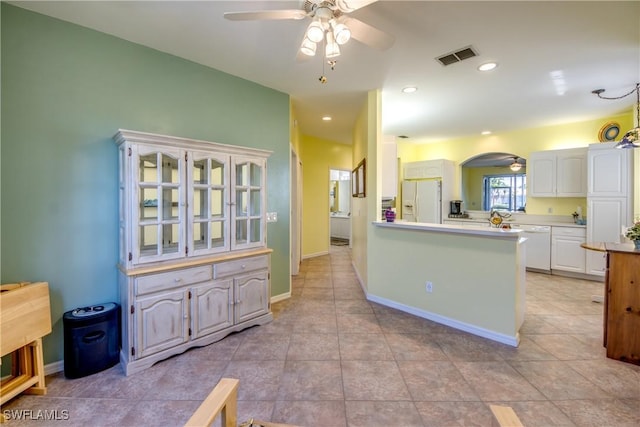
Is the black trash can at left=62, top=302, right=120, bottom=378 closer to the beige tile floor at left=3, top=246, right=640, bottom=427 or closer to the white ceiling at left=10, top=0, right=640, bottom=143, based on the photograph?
the beige tile floor at left=3, top=246, right=640, bottom=427

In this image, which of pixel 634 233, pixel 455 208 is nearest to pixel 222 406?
pixel 634 233

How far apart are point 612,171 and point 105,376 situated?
6701 mm

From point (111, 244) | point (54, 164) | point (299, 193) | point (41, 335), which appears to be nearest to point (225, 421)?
point (41, 335)

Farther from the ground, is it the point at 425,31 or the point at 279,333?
the point at 425,31

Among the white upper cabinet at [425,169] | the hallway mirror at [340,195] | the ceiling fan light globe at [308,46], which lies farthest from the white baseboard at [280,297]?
the hallway mirror at [340,195]

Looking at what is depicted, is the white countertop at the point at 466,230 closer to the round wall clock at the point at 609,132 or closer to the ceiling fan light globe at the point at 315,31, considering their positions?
the ceiling fan light globe at the point at 315,31

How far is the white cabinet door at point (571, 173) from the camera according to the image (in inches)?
182

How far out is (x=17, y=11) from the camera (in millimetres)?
2023

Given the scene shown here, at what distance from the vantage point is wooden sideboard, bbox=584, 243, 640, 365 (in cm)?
223

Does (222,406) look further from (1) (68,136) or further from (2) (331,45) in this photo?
(1) (68,136)

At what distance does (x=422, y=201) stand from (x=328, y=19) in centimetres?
533

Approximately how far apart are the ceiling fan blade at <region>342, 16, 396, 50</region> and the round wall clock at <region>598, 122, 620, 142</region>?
5.01 metres

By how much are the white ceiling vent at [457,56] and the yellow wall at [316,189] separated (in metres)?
3.57

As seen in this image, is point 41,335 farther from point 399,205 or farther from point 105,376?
point 399,205
